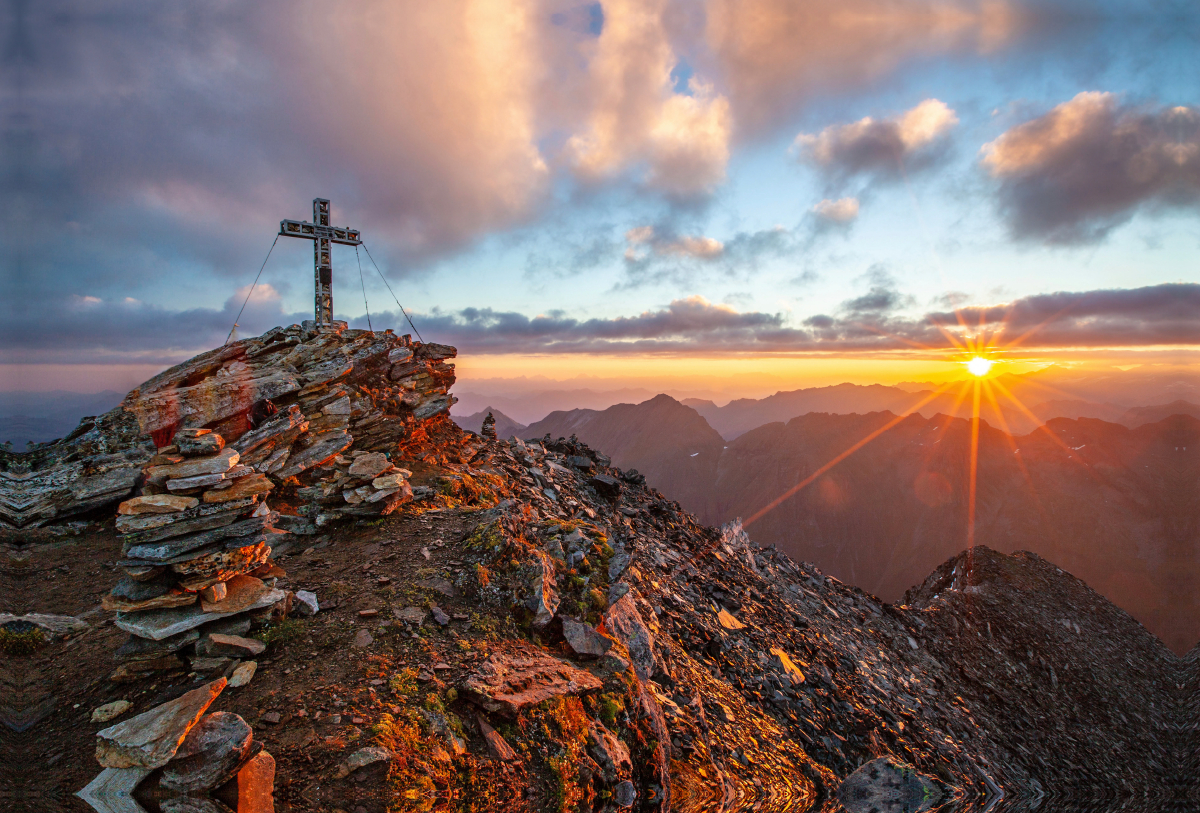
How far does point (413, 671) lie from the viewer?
8273 millimetres

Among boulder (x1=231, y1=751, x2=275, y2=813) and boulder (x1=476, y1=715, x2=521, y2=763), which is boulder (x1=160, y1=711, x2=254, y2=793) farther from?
boulder (x1=476, y1=715, x2=521, y2=763)

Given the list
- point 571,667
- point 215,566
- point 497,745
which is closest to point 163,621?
point 215,566

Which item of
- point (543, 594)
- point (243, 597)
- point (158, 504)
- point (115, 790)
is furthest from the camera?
point (543, 594)

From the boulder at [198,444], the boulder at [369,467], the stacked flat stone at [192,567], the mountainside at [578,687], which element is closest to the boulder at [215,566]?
the stacked flat stone at [192,567]

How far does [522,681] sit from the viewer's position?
871 cm

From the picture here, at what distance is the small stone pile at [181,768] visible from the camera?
5762 mm

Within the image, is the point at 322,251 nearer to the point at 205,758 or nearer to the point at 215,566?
the point at 215,566

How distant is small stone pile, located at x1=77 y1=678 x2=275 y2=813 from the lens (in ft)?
18.9

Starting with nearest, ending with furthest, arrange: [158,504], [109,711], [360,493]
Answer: [109,711] < [158,504] < [360,493]

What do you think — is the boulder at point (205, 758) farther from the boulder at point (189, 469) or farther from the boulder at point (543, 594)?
the boulder at point (543, 594)

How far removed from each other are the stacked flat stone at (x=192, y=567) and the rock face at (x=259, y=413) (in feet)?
13.4

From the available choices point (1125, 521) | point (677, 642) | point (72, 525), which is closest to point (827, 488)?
point (1125, 521)

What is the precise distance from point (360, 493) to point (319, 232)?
1500 centimetres

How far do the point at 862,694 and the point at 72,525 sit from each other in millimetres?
28698
